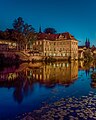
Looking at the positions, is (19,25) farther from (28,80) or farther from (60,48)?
(28,80)

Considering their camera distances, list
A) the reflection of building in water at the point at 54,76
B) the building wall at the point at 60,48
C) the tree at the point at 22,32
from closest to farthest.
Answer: the reflection of building in water at the point at 54,76, the tree at the point at 22,32, the building wall at the point at 60,48

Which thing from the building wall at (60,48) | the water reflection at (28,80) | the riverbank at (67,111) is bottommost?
the riverbank at (67,111)

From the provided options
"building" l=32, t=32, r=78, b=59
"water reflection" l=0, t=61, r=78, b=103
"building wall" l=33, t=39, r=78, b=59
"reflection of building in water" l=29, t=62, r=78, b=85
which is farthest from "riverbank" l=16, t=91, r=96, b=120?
"building wall" l=33, t=39, r=78, b=59

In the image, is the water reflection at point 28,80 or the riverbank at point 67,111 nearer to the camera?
the riverbank at point 67,111

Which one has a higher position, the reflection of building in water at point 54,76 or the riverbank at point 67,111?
the reflection of building in water at point 54,76

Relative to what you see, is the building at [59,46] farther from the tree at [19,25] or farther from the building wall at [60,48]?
the tree at [19,25]

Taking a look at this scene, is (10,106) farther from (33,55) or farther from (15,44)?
(15,44)

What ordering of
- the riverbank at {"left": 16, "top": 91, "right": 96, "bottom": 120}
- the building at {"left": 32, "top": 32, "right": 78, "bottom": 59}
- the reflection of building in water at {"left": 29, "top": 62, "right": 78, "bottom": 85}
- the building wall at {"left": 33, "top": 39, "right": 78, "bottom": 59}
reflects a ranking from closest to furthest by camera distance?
the riverbank at {"left": 16, "top": 91, "right": 96, "bottom": 120}, the reflection of building in water at {"left": 29, "top": 62, "right": 78, "bottom": 85}, the building at {"left": 32, "top": 32, "right": 78, "bottom": 59}, the building wall at {"left": 33, "top": 39, "right": 78, "bottom": 59}

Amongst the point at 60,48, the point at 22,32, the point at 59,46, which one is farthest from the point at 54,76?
the point at 59,46

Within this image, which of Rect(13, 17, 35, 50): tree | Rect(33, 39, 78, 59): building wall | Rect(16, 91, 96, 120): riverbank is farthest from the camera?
Rect(33, 39, 78, 59): building wall

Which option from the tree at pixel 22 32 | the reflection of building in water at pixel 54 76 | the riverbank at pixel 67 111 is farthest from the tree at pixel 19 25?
the riverbank at pixel 67 111

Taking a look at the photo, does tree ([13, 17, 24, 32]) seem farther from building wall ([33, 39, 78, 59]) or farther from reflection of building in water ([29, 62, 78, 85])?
reflection of building in water ([29, 62, 78, 85])

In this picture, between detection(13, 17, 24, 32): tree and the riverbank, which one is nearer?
the riverbank

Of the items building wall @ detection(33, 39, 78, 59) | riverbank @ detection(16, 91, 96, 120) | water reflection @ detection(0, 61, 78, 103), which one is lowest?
riverbank @ detection(16, 91, 96, 120)
